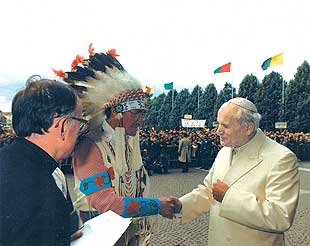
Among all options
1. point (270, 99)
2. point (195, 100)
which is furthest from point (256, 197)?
point (195, 100)

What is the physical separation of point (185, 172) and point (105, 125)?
12741mm

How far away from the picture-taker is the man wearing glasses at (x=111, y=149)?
193 cm

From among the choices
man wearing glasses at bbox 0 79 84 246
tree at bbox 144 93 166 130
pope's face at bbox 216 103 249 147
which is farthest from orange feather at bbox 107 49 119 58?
tree at bbox 144 93 166 130

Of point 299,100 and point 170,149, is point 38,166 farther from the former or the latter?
point 299,100

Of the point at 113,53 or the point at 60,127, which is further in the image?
the point at 113,53

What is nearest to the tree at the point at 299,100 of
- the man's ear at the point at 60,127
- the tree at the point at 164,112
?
the tree at the point at 164,112

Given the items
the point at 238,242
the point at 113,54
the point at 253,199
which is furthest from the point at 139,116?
the point at 238,242

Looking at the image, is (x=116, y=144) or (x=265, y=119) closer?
(x=116, y=144)

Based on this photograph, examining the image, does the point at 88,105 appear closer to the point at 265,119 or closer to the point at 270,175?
the point at 270,175

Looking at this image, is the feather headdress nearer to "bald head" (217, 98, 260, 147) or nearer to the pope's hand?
"bald head" (217, 98, 260, 147)

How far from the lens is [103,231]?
→ 1.27 meters

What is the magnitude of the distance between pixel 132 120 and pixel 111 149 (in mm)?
254

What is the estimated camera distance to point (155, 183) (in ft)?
37.3

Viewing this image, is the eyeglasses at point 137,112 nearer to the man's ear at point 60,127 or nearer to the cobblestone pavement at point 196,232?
the man's ear at point 60,127
